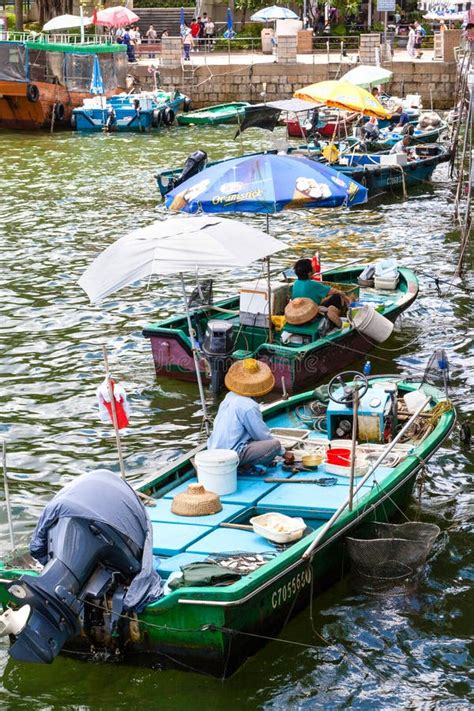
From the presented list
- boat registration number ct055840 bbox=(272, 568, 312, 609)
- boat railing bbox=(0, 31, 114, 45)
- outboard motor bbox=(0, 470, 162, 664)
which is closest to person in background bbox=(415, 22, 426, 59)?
boat railing bbox=(0, 31, 114, 45)

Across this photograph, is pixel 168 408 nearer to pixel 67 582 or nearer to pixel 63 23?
pixel 67 582

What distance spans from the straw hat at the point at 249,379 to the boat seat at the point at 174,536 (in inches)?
75.0

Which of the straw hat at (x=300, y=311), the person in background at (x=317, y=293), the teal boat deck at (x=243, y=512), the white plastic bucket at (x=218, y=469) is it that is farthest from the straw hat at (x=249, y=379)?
the person in background at (x=317, y=293)

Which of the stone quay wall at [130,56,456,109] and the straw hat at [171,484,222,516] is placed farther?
the stone quay wall at [130,56,456,109]

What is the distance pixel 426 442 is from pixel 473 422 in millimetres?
2652

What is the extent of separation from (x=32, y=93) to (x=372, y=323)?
27387mm

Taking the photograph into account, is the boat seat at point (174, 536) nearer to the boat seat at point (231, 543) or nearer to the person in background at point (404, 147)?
the boat seat at point (231, 543)

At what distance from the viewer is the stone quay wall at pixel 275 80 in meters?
44.4

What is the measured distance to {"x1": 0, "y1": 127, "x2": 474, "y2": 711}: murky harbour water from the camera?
8.49 meters

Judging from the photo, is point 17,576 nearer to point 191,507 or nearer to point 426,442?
point 191,507

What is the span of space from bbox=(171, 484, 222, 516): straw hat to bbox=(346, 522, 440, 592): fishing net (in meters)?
1.11

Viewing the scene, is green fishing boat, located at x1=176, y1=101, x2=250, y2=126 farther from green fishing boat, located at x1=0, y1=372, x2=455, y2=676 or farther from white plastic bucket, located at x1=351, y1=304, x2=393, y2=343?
green fishing boat, located at x1=0, y1=372, x2=455, y2=676

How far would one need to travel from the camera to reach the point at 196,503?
9.69m

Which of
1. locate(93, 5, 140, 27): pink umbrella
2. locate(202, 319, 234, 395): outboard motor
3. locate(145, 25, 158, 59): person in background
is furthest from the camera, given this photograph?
locate(145, 25, 158, 59): person in background
